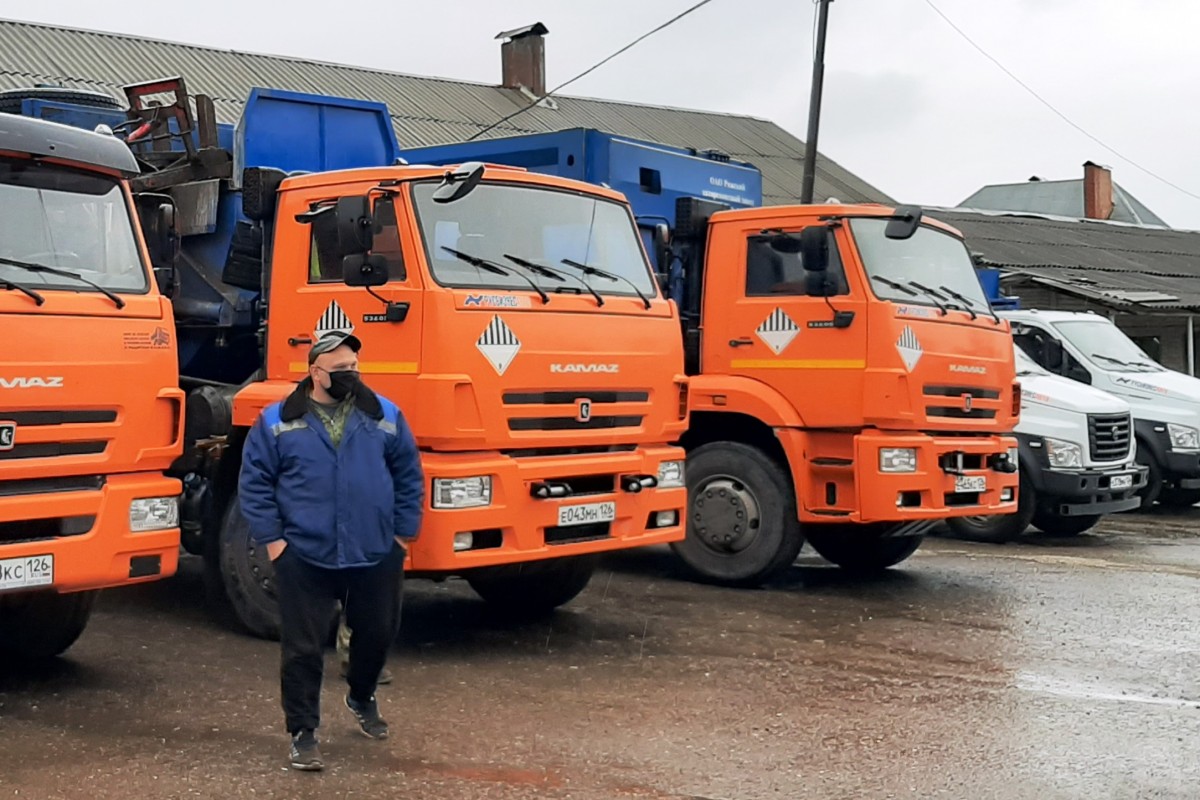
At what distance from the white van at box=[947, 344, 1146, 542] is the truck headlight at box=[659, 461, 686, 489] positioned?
209 inches

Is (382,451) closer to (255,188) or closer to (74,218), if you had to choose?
(74,218)

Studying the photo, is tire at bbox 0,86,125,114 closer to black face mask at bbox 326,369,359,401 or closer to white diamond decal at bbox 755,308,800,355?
white diamond decal at bbox 755,308,800,355

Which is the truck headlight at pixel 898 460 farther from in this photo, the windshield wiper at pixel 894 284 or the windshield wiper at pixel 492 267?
the windshield wiper at pixel 492 267

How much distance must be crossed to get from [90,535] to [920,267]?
5905mm

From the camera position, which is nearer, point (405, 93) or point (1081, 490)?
point (1081, 490)

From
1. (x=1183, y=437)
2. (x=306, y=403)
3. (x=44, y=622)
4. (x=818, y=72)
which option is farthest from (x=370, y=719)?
(x=818, y=72)

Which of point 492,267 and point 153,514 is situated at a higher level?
point 492,267

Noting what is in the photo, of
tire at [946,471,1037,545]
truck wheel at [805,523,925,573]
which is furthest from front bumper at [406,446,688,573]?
tire at [946,471,1037,545]

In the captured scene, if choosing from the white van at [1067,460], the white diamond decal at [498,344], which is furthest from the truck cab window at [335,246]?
the white van at [1067,460]

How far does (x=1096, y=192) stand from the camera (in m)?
46.7

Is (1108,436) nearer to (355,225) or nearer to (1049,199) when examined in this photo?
(355,225)

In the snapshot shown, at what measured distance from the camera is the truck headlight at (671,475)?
8.52m

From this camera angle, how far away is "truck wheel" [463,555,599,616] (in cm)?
909

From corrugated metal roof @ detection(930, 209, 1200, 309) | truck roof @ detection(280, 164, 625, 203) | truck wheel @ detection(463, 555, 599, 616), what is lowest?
truck wheel @ detection(463, 555, 599, 616)
